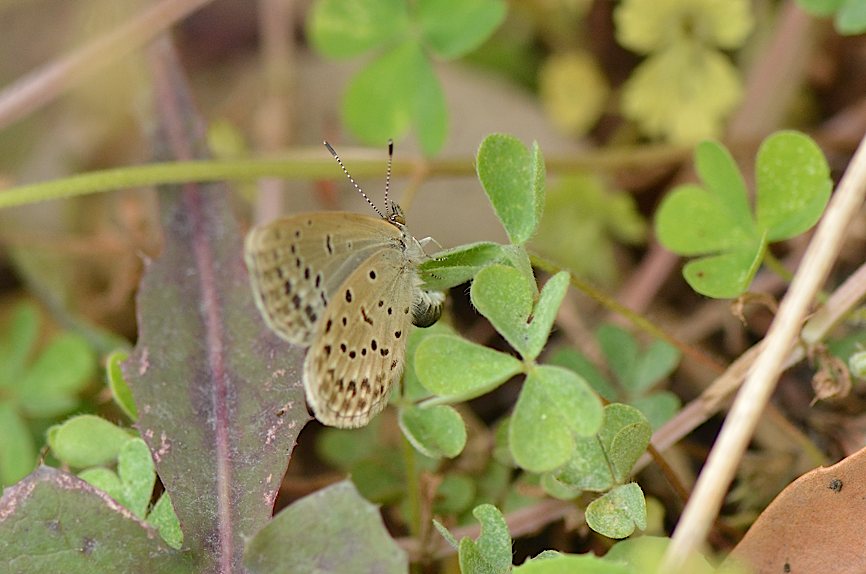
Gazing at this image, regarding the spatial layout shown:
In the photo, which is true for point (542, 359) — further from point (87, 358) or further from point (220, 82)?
point (220, 82)

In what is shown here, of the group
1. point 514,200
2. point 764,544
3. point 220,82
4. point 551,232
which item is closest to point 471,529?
point 764,544

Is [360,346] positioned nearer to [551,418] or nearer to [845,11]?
[551,418]

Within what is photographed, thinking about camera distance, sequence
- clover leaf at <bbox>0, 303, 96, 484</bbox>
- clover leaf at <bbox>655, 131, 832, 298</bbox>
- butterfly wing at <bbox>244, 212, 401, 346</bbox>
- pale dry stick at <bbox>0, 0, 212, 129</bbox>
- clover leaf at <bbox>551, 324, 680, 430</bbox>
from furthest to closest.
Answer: pale dry stick at <bbox>0, 0, 212, 129</bbox> < clover leaf at <bbox>0, 303, 96, 484</bbox> < clover leaf at <bbox>551, 324, 680, 430</bbox> < clover leaf at <bbox>655, 131, 832, 298</bbox> < butterfly wing at <bbox>244, 212, 401, 346</bbox>

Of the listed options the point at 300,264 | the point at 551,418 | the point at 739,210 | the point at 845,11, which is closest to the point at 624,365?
the point at 739,210

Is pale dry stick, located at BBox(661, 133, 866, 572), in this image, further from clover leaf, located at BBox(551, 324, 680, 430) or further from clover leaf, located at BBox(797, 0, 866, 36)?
clover leaf, located at BBox(797, 0, 866, 36)

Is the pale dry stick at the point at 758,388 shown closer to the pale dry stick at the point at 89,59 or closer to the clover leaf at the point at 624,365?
the clover leaf at the point at 624,365

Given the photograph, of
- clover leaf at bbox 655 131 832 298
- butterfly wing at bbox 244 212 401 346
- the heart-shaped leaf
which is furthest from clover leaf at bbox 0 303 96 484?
clover leaf at bbox 655 131 832 298
